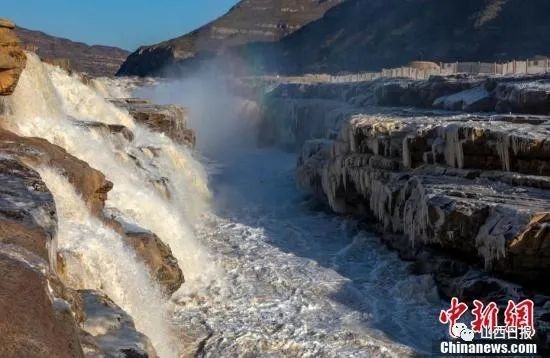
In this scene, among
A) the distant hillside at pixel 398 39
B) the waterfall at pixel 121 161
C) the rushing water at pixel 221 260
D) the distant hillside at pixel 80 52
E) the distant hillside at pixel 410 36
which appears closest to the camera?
the rushing water at pixel 221 260

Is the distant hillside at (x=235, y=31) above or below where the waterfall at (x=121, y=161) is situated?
above

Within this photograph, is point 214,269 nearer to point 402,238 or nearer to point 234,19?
point 402,238

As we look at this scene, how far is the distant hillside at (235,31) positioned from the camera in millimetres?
106438

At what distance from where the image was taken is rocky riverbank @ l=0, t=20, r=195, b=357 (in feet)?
14.4

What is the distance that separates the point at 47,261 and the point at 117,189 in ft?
24.2

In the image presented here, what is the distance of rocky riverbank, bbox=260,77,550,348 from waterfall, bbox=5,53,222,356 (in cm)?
446

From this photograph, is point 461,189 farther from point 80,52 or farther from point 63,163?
point 80,52

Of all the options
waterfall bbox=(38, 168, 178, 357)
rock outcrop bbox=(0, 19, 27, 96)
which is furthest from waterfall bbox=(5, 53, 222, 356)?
rock outcrop bbox=(0, 19, 27, 96)

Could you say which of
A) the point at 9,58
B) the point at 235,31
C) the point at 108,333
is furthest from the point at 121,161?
the point at 235,31

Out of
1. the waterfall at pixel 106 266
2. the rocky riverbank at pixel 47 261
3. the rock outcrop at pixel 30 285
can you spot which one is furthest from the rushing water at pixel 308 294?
the rock outcrop at pixel 30 285

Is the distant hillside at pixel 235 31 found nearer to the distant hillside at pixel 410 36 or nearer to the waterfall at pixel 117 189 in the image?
the distant hillside at pixel 410 36

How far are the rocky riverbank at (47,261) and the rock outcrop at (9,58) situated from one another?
19mm

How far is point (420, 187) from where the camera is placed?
12.9 meters

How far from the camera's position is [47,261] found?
5.82 m
